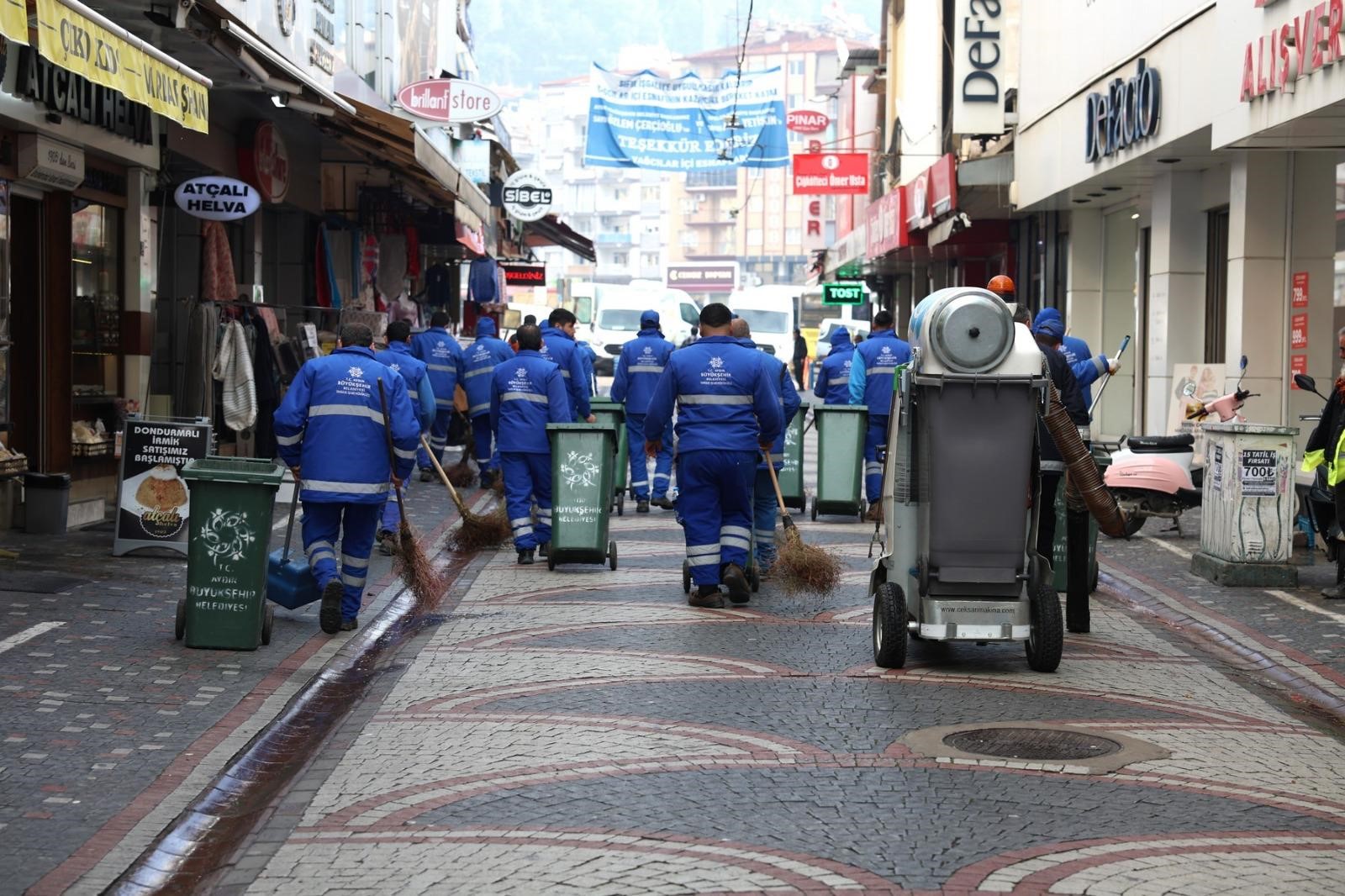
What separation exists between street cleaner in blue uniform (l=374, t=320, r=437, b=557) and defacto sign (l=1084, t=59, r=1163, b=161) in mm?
8480

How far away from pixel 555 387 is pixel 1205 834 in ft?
26.4

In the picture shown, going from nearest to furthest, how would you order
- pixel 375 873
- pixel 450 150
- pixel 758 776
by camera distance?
pixel 375 873
pixel 758 776
pixel 450 150

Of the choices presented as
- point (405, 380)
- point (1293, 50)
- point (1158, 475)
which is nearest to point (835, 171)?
point (1293, 50)

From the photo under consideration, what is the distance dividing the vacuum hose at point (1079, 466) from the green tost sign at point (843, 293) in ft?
136

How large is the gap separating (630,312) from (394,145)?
3469cm

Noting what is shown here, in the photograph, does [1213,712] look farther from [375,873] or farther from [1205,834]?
[375,873]

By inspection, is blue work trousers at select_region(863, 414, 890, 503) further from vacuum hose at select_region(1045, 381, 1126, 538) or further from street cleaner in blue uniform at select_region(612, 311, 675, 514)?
vacuum hose at select_region(1045, 381, 1126, 538)

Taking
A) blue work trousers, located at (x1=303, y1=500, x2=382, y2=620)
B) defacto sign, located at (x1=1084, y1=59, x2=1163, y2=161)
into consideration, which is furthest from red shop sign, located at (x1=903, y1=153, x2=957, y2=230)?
blue work trousers, located at (x1=303, y1=500, x2=382, y2=620)

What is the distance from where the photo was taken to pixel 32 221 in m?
14.0

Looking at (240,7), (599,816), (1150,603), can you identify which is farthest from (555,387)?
(599,816)

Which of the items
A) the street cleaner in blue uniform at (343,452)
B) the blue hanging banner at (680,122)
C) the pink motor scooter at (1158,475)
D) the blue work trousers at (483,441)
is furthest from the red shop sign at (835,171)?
the street cleaner in blue uniform at (343,452)

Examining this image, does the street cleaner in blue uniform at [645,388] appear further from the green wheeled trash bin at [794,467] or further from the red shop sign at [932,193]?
the red shop sign at [932,193]

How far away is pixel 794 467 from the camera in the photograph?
56.0ft

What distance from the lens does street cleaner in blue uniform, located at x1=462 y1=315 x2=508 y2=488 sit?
18234 mm
